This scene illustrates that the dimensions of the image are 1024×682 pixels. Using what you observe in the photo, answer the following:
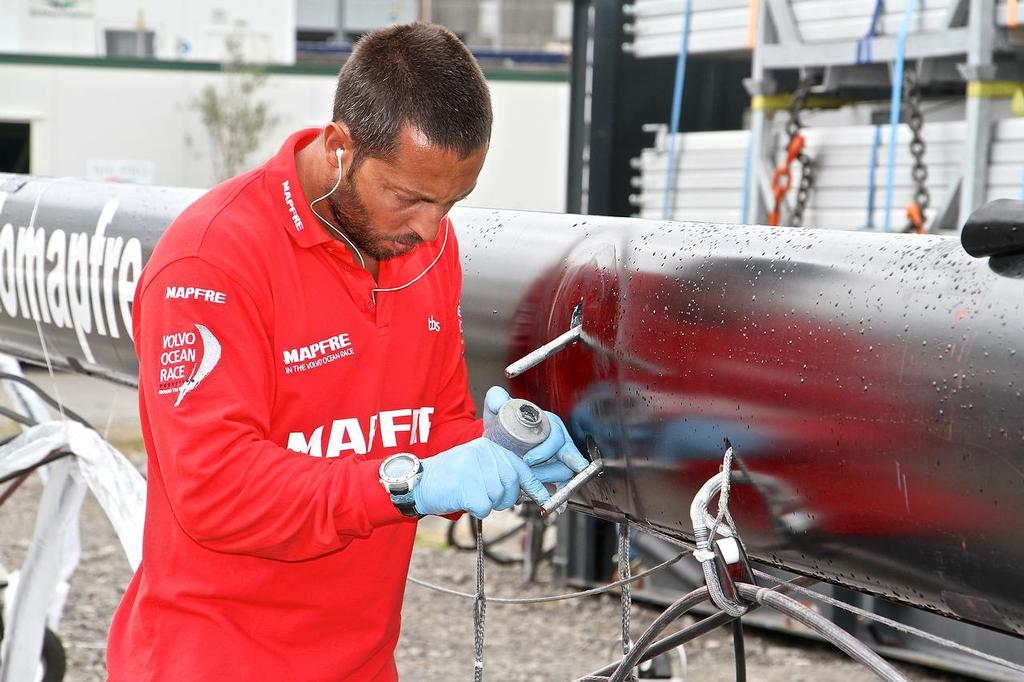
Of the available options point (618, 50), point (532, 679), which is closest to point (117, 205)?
point (532, 679)

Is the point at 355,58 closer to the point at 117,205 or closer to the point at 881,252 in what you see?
the point at 881,252

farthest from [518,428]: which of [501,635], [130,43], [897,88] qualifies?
[130,43]

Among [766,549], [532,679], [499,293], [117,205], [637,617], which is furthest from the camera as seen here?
[637,617]

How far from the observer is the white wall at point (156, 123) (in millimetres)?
17172

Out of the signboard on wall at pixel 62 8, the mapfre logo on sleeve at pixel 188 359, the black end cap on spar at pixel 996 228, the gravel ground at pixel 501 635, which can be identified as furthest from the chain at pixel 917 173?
the signboard on wall at pixel 62 8

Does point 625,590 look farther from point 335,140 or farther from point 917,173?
point 917,173

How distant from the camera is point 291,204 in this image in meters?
1.78

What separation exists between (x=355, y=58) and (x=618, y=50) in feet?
11.9

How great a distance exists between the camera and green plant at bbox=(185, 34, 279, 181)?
1966cm

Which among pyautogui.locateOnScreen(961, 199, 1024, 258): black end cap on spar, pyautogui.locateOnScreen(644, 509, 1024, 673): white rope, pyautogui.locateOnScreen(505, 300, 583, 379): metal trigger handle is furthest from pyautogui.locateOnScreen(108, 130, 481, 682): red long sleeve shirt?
pyautogui.locateOnScreen(961, 199, 1024, 258): black end cap on spar

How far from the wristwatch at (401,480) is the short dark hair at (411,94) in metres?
0.40

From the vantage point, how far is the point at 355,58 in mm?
1738

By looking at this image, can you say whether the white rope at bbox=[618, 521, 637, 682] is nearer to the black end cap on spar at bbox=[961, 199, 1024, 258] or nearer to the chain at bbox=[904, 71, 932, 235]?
the black end cap on spar at bbox=[961, 199, 1024, 258]

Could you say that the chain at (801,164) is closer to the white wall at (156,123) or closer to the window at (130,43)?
the white wall at (156,123)
